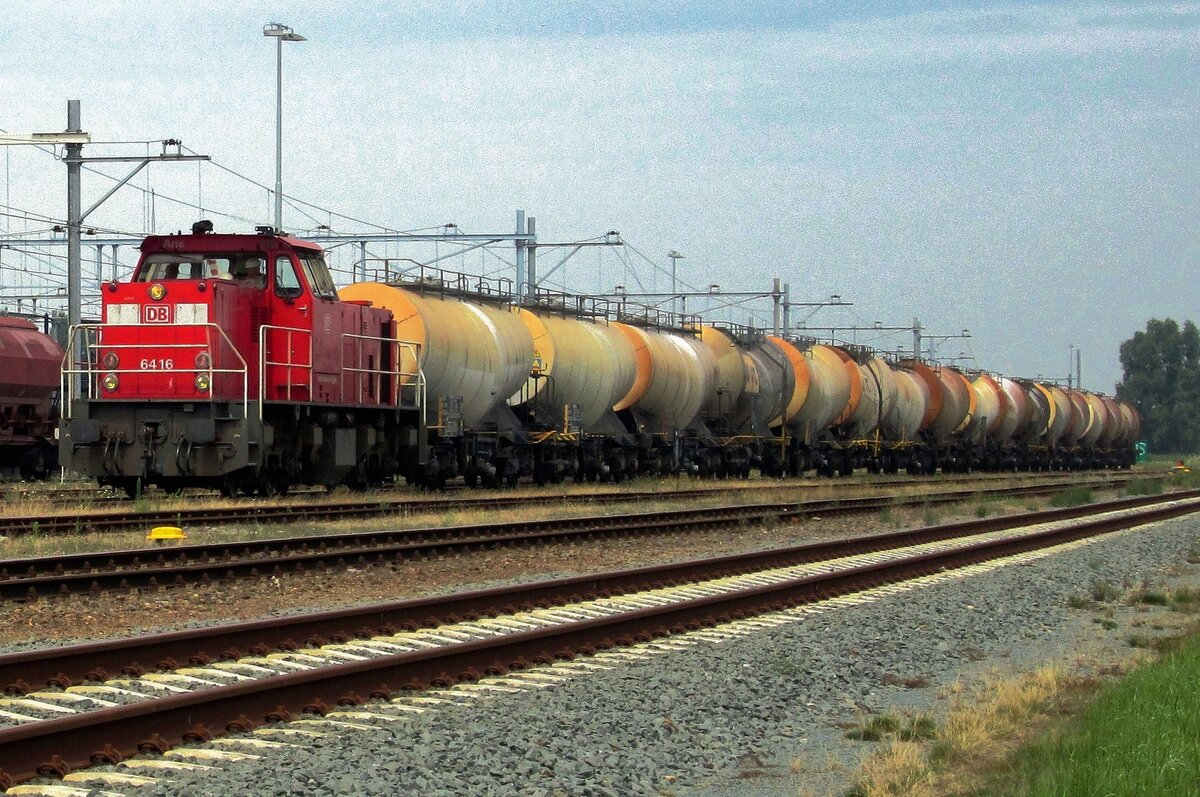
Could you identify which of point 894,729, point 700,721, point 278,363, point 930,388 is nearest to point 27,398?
point 278,363

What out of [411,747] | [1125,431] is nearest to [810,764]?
[411,747]

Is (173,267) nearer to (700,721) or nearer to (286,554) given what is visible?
(286,554)

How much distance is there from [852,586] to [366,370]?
36.3 ft

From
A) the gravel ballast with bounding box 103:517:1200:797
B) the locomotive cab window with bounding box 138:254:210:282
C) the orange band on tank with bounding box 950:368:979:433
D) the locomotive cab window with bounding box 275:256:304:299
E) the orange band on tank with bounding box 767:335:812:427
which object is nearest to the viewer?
the gravel ballast with bounding box 103:517:1200:797

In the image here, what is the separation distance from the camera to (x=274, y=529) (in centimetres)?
1805

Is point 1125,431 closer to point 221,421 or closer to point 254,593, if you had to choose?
point 221,421

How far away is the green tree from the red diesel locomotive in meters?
124

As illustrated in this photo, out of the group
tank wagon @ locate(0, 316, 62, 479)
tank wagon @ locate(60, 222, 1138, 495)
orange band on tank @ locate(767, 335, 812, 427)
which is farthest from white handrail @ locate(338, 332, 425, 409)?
orange band on tank @ locate(767, 335, 812, 427)

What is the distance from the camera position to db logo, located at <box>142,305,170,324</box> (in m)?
20.5

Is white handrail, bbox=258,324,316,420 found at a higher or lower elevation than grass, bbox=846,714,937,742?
higher

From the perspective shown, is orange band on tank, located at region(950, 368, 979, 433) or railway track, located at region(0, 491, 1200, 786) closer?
railway track, located at region(0, 491, 1200, 786)

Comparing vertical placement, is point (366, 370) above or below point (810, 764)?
above

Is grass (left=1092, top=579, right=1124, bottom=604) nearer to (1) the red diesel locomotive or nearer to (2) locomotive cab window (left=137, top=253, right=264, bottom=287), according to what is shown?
(1) the red diesel locomotive

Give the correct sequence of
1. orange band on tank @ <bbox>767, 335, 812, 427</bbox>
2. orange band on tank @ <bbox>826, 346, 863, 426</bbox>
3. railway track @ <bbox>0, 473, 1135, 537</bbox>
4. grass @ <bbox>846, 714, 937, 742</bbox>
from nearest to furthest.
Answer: grass @ <bbox>846, 714, 937, 742</bbox>, railway track @ <bbox>0, 473, 1135, 537</bbox>, orange band on tank @ <bbox>767, 335, 812, 427</bbox>, orange band on tank @ <bbox>826, 346, 863, 426</bbox>
